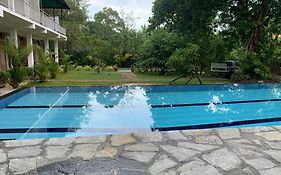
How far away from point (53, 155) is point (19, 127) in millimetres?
3548

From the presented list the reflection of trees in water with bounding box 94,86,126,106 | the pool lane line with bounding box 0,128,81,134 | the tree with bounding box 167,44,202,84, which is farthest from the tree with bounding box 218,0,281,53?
the pool lane line with bounding box 0,128,81,134

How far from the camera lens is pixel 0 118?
7.43 m

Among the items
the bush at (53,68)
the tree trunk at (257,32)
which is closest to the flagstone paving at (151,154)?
the bush at (53,68)

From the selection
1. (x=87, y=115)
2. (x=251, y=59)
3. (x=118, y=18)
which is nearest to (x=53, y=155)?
(x=87, y=115)

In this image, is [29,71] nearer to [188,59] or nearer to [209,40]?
[188,59]

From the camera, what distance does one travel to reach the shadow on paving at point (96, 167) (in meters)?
3.05

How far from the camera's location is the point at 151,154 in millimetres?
3520

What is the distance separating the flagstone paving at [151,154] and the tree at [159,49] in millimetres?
13794

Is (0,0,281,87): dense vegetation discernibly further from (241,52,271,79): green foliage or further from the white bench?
the white bench

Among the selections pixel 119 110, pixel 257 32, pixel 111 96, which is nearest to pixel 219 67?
pixel 257 32

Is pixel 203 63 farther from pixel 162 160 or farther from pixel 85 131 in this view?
pixel 162 160

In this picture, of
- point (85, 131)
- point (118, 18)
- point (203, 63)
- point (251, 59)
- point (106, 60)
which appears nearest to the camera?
point (85, 131)

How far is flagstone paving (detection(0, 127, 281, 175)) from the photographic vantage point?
3.11 m

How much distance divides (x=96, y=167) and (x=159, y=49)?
15.3 metres
